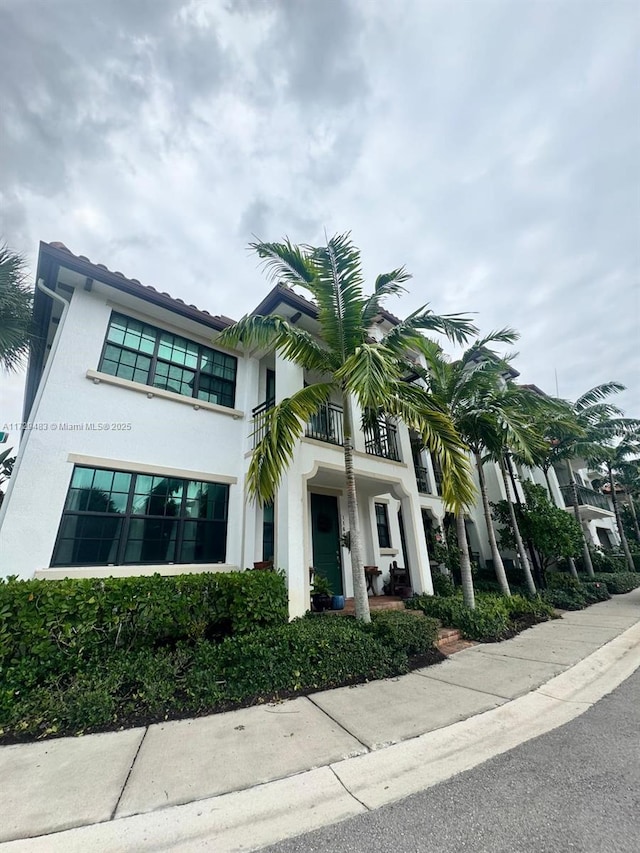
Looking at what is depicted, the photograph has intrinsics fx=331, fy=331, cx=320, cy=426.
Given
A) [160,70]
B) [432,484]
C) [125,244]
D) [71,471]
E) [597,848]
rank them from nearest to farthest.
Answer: [597,848] → [71,471] → [160,70] → [125,244] → [432,484]

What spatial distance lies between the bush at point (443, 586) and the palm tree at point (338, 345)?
5.51m

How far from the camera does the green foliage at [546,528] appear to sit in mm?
11234

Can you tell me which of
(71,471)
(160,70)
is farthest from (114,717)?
(160,70)

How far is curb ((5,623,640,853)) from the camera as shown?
2.14m

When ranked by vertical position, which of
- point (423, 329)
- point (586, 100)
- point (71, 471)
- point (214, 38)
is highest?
point (214, 38)

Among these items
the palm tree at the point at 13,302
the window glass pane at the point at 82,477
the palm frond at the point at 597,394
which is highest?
the palm frond at the point at 597,394

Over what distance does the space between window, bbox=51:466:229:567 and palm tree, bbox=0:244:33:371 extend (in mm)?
3362

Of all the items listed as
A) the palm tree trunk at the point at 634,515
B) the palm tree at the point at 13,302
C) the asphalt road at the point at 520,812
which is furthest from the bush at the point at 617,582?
the palm tree at the point at 13,302

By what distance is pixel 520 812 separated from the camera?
2271mm

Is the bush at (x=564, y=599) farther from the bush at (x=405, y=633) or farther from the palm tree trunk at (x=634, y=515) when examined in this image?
the palm tree trunk at (x=634, y=515)

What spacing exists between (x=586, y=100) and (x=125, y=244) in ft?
42.9

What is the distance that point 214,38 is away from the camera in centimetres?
753

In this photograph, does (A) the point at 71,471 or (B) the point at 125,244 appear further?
(B) the point at 125,244

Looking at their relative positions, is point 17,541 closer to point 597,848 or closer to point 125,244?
point 597,848
